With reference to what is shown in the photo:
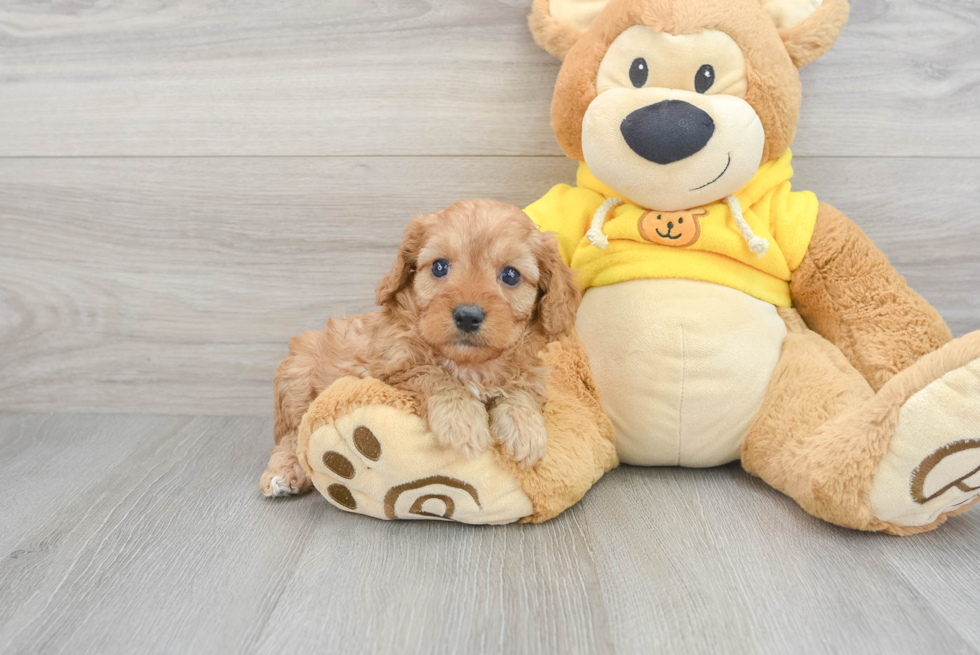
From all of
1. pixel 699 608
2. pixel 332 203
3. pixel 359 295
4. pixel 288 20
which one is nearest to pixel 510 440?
pixel 699 608

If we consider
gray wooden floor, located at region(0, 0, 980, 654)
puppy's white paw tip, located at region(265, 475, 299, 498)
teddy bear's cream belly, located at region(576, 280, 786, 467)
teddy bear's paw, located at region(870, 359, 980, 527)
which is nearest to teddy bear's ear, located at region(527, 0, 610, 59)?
gray wooden floor, located at region(0, 0, 980, 654)

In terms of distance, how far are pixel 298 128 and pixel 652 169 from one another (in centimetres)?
89

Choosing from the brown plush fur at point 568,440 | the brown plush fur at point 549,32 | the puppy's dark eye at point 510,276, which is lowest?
the brown plush fur at point 568,440

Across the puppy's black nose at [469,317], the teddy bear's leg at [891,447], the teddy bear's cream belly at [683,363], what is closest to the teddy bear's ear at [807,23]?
the teddy bear's cream belly at [683,363]

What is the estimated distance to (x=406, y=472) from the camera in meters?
1.15

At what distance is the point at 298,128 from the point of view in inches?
65.2

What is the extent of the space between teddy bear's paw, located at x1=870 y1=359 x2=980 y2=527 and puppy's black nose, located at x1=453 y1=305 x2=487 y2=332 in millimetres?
709

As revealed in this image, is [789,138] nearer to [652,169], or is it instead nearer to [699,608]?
[652,169]

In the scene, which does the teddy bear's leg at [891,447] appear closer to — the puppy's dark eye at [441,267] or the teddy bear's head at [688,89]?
the teddy bear's head at [688,89]

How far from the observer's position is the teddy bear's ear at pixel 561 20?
4.64ft

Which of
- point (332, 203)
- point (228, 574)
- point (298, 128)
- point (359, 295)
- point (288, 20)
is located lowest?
point (228, 574)

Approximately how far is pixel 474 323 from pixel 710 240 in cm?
57

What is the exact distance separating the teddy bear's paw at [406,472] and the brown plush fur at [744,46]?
0.69 meters

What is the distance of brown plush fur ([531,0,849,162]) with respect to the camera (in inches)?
48.4
